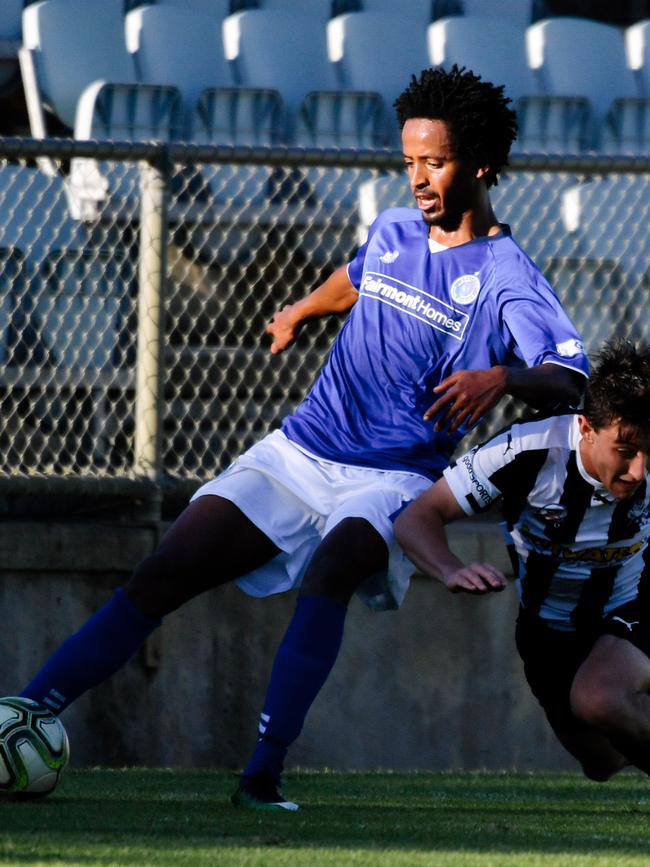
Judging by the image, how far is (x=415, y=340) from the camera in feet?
12.2

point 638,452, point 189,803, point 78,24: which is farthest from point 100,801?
point 78,24

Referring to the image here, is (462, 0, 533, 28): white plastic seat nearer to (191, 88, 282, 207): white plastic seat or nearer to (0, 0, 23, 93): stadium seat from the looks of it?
(191, 88, 282, 207): white plastic seat

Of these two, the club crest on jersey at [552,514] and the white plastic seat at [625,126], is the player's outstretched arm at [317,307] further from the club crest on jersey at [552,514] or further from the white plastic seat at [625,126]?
the white plastic seat at [625,126]

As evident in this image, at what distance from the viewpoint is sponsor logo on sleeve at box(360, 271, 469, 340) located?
368 centimetres

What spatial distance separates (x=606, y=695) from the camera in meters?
3.47

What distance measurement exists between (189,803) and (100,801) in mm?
231

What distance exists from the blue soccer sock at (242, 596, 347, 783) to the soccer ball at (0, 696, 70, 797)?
0.49 meters

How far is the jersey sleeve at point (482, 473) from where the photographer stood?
333 cm

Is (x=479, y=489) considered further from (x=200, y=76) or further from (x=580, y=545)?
(x=200, y=76)

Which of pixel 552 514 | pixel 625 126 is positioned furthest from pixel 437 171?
pixel 625 126

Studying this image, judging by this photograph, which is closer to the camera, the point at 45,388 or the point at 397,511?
the point at 397,511

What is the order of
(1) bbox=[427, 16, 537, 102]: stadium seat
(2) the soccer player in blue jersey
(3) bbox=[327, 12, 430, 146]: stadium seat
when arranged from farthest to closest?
(1) bbox=[427, 16, 537, 102]: stadium seat
(3) bbox=[327, 12, 430, 146]: stadium seat
(2) the soccer player in blue jersey

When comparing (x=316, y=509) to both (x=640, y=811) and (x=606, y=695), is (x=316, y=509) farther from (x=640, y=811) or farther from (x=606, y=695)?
(x=640, y=811)

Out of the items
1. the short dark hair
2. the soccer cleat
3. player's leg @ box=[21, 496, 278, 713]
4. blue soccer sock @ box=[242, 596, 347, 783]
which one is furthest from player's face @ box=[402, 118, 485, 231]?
the soccer cleat
